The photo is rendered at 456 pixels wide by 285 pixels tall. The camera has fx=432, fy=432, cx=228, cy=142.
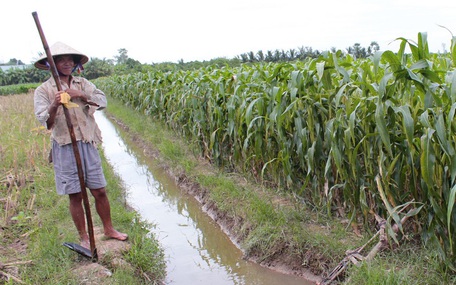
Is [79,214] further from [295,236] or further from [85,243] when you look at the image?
[295,236]

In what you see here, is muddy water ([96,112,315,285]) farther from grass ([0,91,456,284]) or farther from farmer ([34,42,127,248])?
farmer ([34,42,127,248])

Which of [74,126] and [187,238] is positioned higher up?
[74,126]

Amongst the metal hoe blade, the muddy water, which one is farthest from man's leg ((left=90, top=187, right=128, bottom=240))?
the muddy water

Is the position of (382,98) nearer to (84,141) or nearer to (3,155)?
(84,141)

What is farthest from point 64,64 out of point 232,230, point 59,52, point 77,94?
point 232,230

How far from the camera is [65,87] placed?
11.1 ft

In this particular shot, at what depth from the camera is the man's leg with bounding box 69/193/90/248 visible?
11.5ft

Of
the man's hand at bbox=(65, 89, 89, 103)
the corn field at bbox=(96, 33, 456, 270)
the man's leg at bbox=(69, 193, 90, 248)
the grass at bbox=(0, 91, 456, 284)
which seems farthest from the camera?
the man's leg at bbox=(69, 193, 90, 248)

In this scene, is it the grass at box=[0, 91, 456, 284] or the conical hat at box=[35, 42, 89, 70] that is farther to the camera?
the conical hat at box=[35, 42, 89, 70]

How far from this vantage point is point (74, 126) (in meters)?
3.43

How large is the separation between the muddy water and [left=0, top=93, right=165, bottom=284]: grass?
0.22 m

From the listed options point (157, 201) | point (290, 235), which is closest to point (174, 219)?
point (157, 201)

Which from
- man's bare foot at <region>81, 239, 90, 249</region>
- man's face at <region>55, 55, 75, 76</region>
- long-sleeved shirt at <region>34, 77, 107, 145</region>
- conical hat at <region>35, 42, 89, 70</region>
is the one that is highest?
conical hat at <region>35, 42, 89, 70</region>

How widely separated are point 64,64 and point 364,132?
2.34 m
